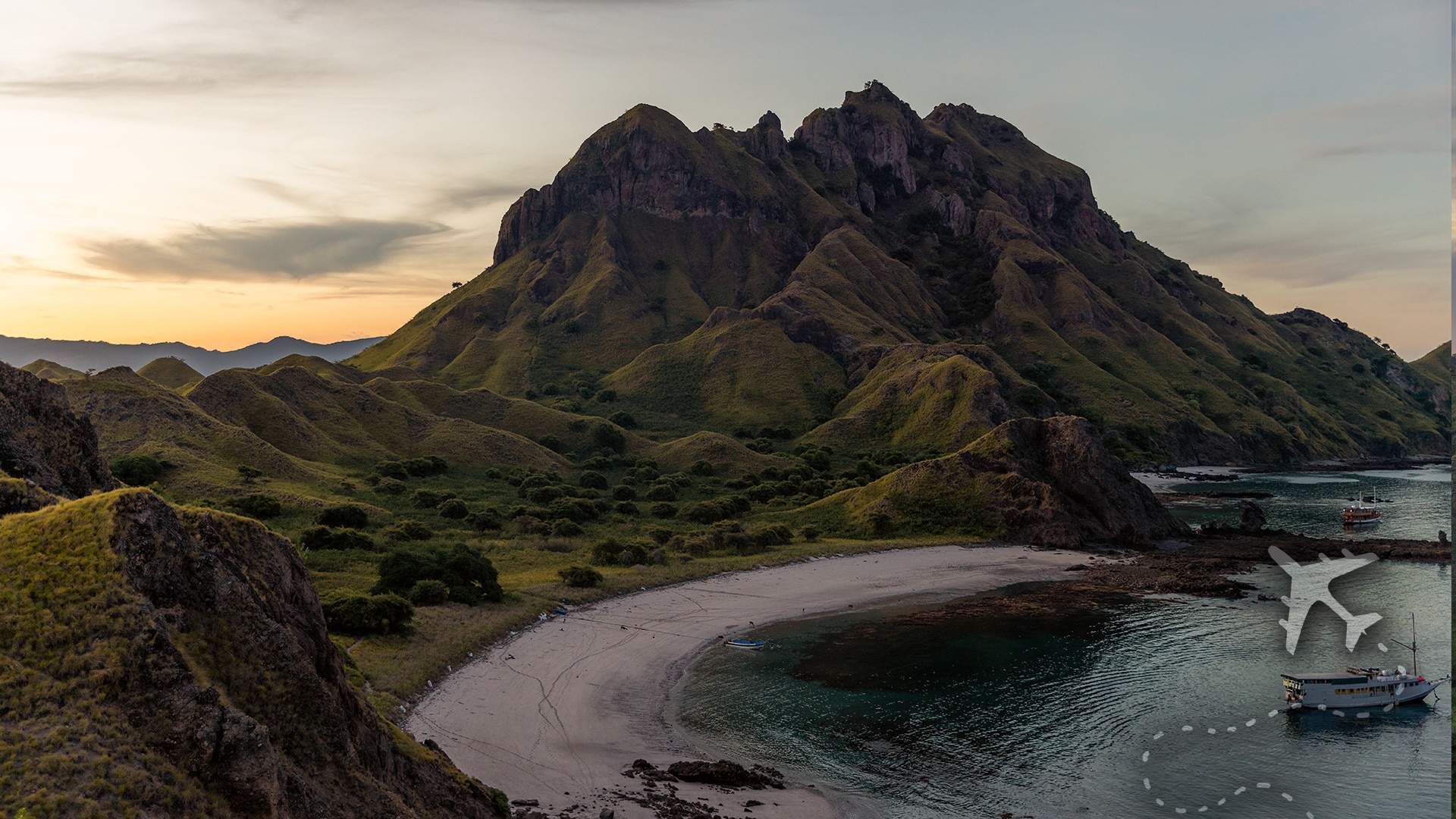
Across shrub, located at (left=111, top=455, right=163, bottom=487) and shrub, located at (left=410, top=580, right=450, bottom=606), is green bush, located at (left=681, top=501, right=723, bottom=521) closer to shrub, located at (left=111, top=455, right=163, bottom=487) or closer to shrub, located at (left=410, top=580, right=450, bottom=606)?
shrub, located at (left=410, top=580, right=450, bottom=606)

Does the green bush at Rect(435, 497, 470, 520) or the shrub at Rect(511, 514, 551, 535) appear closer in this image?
the shrub at Rect(511, 514, 551, 535)

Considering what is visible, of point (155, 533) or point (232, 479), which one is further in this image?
point (232, 479)

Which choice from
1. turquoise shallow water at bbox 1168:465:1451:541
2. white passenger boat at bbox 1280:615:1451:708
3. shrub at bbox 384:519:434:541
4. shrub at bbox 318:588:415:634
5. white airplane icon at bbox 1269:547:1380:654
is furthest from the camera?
turquoise shallow water at bbox 1168:465:1451:541

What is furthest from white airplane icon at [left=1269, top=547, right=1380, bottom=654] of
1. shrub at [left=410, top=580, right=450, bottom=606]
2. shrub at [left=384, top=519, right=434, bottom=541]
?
shrub at [left=384, top=519, right=434, bottom=541]

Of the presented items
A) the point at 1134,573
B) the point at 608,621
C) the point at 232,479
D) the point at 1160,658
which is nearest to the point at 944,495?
the point at 1134,573

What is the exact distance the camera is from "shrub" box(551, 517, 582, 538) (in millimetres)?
91812

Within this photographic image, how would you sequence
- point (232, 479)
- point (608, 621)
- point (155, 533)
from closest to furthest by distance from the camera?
point (155, 533)
point (608, 621)
point (232, 479)

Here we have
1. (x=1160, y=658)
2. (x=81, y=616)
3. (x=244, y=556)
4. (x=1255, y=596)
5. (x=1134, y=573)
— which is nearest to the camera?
(x=81, y=616)

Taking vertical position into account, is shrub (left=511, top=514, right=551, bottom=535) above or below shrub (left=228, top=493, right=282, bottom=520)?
below

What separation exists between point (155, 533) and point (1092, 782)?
38.2 metres

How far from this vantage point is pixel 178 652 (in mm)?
18484

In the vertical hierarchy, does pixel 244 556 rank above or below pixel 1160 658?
above

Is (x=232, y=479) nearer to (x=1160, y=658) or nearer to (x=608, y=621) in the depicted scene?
(x=608, y=621)

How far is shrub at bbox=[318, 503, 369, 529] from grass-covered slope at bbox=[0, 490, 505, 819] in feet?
213
